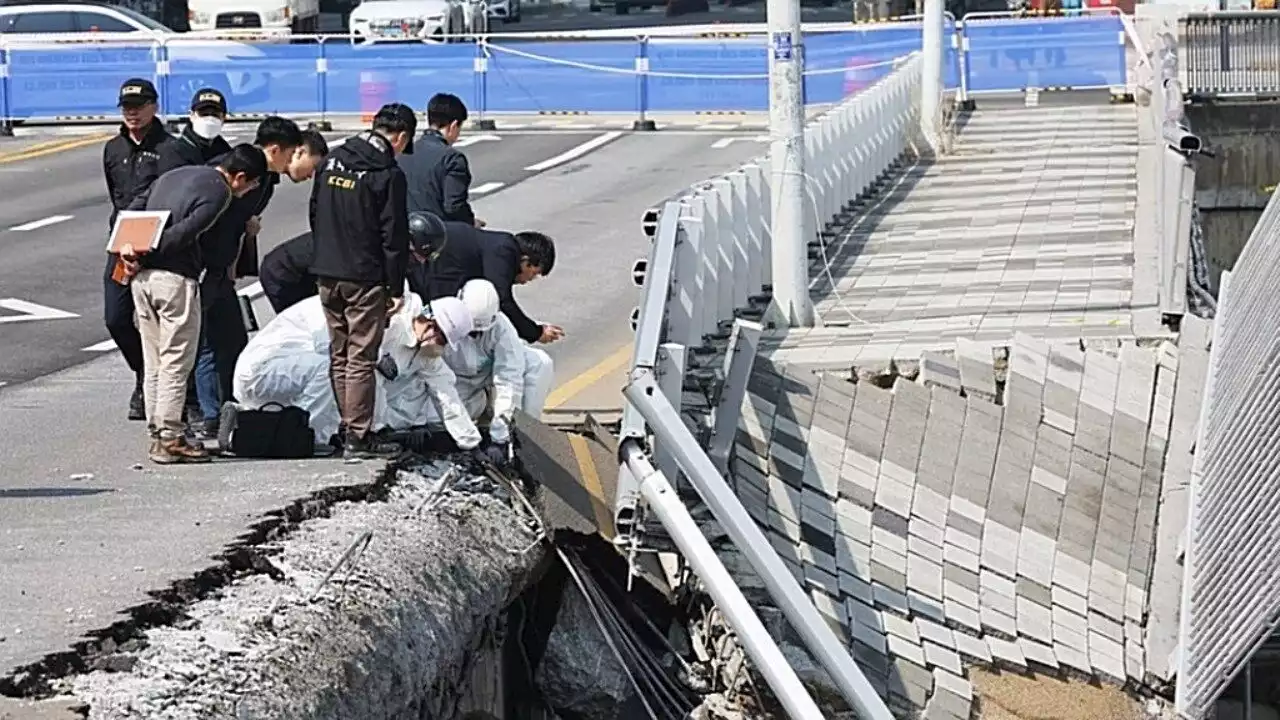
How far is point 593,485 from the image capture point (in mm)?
10305

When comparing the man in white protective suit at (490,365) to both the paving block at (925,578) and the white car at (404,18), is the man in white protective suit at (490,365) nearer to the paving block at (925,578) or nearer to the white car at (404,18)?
the paving block at (925,578)

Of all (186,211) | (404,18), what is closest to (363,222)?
(186,211)

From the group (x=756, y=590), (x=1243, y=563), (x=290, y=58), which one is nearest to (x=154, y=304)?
(x=756, y=590)

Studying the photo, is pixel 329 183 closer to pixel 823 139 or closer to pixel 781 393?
pixel 781 393

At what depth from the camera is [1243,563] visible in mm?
9570

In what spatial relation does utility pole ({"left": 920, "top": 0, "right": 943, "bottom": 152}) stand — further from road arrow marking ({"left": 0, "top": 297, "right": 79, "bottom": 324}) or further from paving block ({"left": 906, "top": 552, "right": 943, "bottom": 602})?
paving block ({"left": 906, "top": 552, "right": 943, "bottom": 602})

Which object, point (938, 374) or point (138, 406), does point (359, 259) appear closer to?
point (138, 406)

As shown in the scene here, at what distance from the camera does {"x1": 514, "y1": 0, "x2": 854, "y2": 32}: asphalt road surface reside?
54531mm

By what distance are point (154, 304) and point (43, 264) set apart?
8.89m

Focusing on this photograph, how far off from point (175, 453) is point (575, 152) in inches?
678

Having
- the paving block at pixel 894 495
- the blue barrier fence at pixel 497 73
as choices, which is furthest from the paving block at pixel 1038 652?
the blue barrier fence at pixel 497 73

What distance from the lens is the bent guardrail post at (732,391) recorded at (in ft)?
35.1

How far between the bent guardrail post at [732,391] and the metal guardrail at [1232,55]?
15530 mm

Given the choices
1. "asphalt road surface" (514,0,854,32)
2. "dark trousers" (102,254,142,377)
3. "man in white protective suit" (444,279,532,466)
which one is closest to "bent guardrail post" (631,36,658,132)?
"dark trousers" (102,254,142,377)
